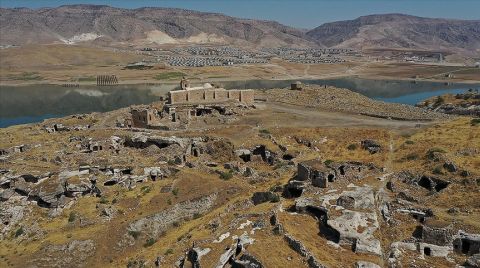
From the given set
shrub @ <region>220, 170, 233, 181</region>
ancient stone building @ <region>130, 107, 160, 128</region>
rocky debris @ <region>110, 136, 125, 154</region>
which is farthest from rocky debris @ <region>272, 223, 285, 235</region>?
ancient stone building @ <region>130, 107, 160, 128</region>

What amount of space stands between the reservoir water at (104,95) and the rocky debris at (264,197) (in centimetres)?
7911

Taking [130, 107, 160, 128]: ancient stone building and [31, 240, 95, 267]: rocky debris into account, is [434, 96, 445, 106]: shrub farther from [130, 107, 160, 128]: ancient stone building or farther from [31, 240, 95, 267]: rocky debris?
[31, 240, 95, 267]: rocky debris

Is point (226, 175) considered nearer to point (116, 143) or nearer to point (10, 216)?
point (10, 216)

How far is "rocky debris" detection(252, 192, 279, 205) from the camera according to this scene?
31.9 metres

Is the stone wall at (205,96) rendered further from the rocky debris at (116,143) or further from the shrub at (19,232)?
the shrub at (19,232)

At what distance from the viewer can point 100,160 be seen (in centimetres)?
4497

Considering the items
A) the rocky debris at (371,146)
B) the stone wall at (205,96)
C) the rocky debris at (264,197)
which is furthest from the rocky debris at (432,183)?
the stone wall at (205,96)

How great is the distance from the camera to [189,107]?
68062mm

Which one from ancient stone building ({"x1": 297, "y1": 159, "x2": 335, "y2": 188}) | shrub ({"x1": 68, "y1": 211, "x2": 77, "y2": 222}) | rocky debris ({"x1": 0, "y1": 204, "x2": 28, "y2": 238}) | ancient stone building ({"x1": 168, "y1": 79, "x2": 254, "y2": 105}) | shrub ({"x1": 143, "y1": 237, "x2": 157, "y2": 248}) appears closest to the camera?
ancient stone building ({"x1": 297, "y1": 159, "x2": 335, "y2": 188})

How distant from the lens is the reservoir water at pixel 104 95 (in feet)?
371

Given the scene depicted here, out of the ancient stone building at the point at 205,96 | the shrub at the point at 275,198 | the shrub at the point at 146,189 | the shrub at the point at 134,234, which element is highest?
the ancient stone building at the point at 205,96

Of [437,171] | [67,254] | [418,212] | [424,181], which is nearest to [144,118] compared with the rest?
[67,254]

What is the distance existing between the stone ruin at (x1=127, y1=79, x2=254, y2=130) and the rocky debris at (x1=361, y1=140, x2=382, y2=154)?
23393 millimetres

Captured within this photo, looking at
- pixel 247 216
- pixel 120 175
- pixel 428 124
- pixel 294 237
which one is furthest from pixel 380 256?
pixel 428 124
